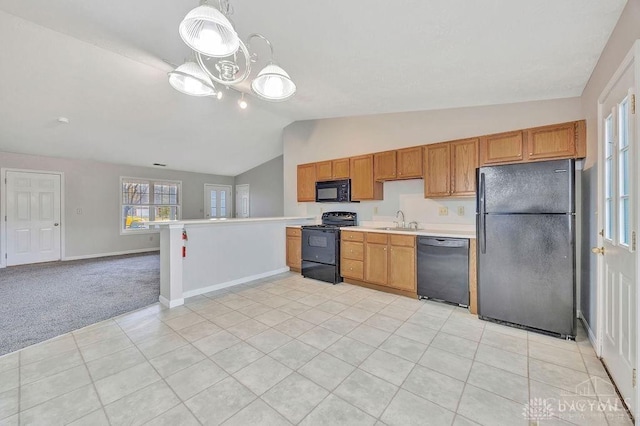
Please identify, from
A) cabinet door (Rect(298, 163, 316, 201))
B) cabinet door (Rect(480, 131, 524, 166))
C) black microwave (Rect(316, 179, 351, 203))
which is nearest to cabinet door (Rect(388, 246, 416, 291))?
black microwave (Rect(316, 179, 351, 203))

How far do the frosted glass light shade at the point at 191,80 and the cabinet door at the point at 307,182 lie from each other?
2.81 meters

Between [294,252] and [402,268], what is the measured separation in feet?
6.66

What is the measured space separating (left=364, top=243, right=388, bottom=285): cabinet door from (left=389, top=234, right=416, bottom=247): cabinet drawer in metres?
0.14

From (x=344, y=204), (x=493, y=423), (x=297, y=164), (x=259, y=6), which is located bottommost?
(x=493, y=423)

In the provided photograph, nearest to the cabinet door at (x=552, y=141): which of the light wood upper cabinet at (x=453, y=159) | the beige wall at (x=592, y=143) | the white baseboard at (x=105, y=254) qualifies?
the light wood upper cabinet at (x=453, y=159)

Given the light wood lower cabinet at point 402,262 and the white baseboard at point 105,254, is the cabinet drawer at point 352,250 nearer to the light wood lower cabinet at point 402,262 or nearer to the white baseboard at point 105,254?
the light wood lower cabinet at point 402,262

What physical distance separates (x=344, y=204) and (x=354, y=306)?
6.88ft

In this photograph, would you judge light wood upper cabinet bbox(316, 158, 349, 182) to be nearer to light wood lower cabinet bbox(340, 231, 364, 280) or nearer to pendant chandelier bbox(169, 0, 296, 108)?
light wood lower cabinet bbox(340, 231, 364, 280)

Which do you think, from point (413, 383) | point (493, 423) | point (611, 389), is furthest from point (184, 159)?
point (611, 389)

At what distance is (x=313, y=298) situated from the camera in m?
3.50

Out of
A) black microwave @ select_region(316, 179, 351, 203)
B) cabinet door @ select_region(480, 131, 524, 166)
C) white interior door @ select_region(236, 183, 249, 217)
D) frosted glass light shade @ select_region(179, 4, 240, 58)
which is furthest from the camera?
white interior door @ select_region(236, 183, 249, 217)

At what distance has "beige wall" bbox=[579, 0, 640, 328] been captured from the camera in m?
1.73

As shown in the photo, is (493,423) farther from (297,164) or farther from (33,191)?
(33,191)

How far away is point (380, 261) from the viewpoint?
3.76m
